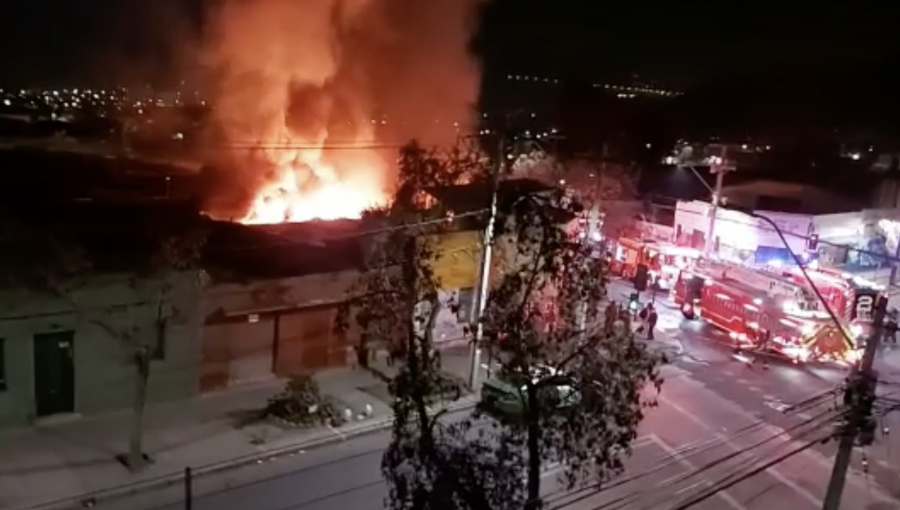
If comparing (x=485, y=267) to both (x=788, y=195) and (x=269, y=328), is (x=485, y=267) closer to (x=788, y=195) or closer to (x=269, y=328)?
(x=269, y=328)

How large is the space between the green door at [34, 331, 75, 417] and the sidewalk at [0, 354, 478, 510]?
408 millimetres

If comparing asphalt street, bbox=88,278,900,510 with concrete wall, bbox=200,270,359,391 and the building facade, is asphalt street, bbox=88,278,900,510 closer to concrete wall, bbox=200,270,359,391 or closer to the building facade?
concrete wall, bbox=200,270,359,391

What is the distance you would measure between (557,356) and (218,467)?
841cm

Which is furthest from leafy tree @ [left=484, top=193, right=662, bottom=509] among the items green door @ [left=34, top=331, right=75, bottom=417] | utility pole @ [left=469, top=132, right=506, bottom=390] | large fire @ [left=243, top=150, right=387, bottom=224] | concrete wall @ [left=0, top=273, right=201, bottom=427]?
large fire @ [left=243, top=150, right=387, bottom=224]

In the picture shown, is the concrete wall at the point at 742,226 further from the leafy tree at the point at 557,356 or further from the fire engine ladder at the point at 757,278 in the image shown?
the leafy tree at the point at 557,356

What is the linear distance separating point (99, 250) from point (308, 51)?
14.5 metres

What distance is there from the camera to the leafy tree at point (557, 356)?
10602 millimetres

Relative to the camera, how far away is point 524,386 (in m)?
11.0

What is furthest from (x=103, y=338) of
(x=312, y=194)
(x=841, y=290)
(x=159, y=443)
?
(x=841, y=290)

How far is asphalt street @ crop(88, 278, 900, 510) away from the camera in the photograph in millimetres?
16016

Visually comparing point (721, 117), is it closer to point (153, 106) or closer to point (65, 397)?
point (153, 106)

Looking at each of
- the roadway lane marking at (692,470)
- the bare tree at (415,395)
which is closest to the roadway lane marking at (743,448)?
the roadway lane marking at (692,470)

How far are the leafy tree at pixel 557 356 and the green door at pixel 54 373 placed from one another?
10.6 metres

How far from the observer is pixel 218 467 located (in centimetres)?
1672
